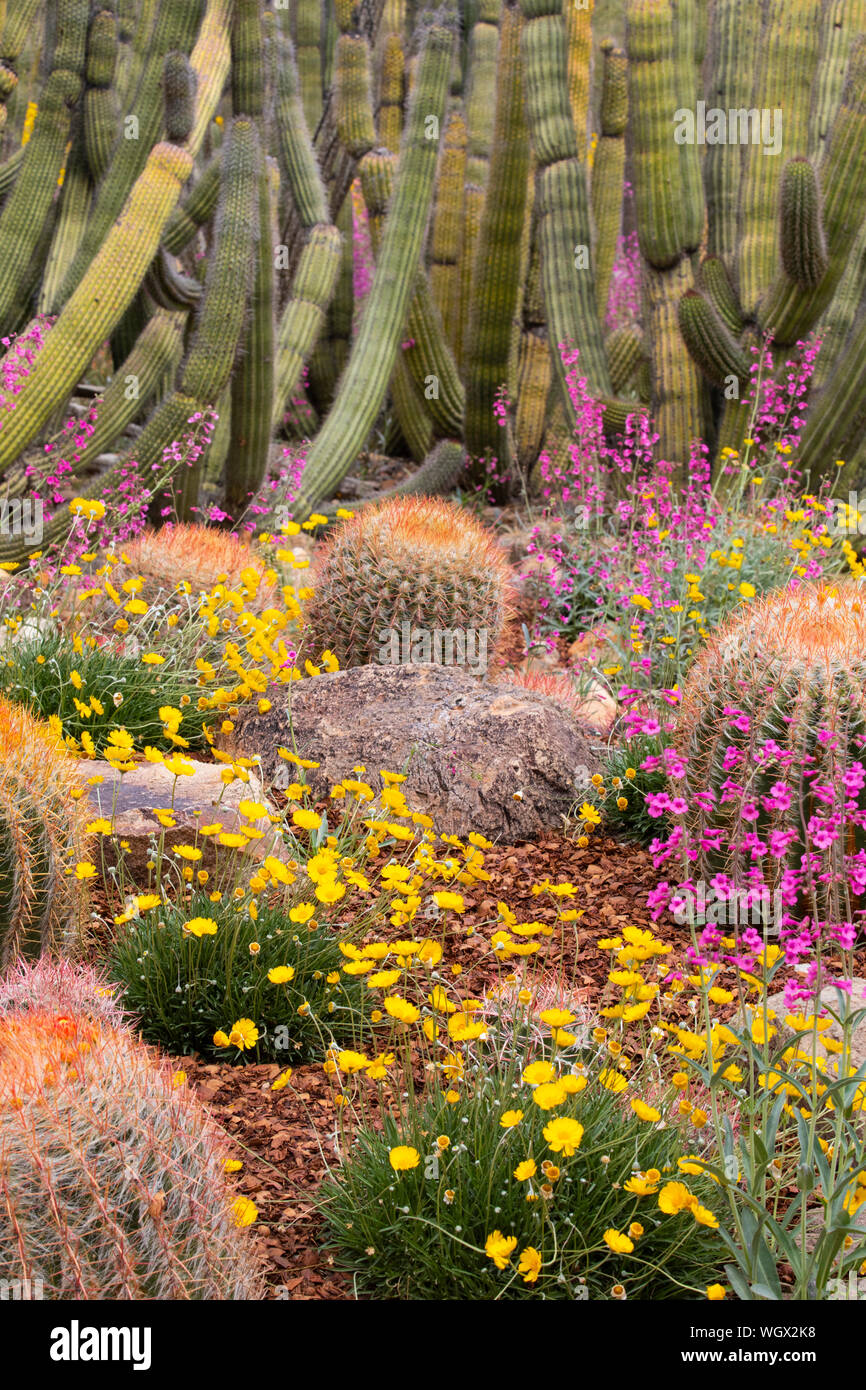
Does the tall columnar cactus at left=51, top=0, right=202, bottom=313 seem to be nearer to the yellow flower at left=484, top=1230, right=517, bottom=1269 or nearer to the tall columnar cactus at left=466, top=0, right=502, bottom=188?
the tall columnar cactus at left=466, top=0, right=502, bottom=188

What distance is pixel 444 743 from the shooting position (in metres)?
4.13

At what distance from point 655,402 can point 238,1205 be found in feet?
21.7

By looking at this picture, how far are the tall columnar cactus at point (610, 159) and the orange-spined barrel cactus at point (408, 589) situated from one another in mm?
5492

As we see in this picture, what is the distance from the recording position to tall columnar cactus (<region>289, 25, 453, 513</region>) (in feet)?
26.2

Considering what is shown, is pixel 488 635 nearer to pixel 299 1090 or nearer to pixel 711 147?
pixel 299 1090

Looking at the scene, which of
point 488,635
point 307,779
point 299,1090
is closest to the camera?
point 299,1090

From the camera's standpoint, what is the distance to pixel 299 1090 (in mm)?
2613

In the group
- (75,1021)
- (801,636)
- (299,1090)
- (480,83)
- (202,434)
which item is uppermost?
(480,83)

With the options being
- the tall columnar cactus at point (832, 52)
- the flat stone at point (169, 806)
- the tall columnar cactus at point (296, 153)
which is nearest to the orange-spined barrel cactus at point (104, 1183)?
the flat stone at point (169, 806)

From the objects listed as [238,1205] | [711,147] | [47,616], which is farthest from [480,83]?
[238,1205]

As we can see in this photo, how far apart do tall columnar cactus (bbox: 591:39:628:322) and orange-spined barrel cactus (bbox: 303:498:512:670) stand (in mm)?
5492

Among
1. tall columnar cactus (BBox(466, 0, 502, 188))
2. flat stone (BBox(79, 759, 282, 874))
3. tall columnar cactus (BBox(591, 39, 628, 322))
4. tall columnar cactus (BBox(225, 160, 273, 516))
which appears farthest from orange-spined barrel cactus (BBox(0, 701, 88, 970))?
tall columnar cactus (BBox(466, 0, 502, 188))

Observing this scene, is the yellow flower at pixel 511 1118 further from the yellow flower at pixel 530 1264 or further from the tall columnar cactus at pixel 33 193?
the tall columnar cactus at pixel 33 193

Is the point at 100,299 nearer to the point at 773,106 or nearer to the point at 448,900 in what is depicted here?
the point at 773,106
